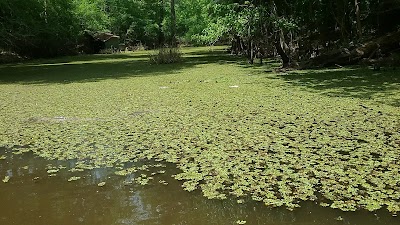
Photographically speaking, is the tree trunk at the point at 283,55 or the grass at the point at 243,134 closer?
the grass at the point at 243,134

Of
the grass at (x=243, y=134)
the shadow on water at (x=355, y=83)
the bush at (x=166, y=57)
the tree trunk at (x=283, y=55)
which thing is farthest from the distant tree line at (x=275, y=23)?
the grass at (x=243, y=134)

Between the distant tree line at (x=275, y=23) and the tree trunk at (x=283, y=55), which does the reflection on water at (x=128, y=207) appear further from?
the tree trunk at (x=283, y=55)

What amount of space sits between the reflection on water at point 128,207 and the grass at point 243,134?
12cm

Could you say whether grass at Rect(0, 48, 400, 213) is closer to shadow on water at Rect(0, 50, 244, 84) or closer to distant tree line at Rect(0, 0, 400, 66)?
shadow on water at Rect(0, 50, 244, 84)

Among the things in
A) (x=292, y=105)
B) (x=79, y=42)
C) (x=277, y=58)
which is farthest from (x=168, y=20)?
(x=292, y=105)

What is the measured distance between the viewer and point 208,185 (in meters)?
2.90

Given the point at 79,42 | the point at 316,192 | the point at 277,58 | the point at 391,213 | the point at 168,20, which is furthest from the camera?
the point at 168,20

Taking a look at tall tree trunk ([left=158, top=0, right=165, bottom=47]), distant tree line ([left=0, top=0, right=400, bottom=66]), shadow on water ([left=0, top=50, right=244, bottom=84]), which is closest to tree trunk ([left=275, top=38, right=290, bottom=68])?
distant tree line ([left=0, top=0, right=400, bottom=66])

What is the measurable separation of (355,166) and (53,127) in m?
3.57

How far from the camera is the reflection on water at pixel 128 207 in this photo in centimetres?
235

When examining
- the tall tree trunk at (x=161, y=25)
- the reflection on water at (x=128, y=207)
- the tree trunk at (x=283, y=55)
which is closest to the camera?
the reflection on water at (x=128, y=207)

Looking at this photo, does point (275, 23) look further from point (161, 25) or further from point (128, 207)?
point (161, 25)

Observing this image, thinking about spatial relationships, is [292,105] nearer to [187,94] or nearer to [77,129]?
[187,94]

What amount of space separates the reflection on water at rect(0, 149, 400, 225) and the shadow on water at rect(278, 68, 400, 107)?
360 cm
